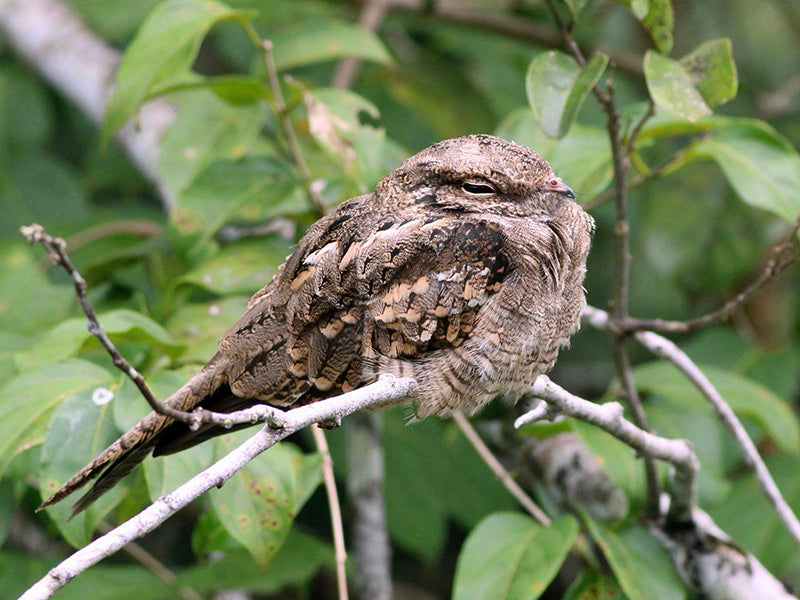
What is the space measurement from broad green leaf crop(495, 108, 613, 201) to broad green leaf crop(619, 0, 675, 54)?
0.44 meters

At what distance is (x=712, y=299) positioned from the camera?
4648mm

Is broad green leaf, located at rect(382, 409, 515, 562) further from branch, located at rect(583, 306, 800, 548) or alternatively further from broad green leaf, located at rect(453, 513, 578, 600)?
branch, located at rect(583, 306, 800, 548)

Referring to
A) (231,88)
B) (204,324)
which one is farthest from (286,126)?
(204,324)

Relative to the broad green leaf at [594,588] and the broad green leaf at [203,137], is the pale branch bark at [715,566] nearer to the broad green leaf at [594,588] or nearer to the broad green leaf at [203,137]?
the broad green leaf at [594,588]

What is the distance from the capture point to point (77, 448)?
2223 millimetres

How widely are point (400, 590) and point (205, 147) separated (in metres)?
2.53

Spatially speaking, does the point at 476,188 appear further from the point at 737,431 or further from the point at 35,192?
the point at 35,192

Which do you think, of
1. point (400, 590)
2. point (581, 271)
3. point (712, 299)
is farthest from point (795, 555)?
point (400, 590)

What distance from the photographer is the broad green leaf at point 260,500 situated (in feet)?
7.42

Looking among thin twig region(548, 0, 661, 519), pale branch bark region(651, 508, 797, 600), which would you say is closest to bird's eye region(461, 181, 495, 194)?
thin twig region(548, 0, 661, 519)

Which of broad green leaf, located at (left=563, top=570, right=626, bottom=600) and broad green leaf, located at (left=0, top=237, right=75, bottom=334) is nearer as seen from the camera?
broad green leaf, located at (left=563, top=570, right=626, bottom=600)

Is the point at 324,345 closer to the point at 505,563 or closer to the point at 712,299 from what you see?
the point at 505,563

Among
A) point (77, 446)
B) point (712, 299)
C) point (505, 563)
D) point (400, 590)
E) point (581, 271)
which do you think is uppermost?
point (581, 271)

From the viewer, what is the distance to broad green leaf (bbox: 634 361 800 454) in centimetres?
306
